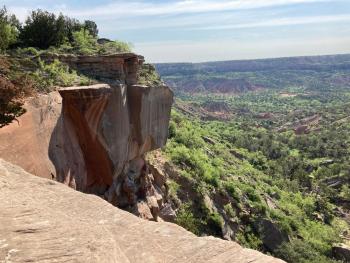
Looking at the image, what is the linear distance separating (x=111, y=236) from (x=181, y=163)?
1052 inches

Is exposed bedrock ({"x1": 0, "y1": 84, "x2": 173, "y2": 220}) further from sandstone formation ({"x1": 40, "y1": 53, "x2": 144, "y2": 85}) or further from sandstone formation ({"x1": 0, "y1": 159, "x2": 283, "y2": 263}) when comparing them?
sandstone formation ({"x1": 0, "y1": 159, "x2": 283, "y2": 263})

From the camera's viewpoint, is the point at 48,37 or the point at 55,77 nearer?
the point at 55,77

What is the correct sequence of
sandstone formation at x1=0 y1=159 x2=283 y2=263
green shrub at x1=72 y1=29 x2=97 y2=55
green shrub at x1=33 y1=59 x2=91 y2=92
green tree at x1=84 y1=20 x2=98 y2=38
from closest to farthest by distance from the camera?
sandstone formation at x1=0 y1=159 x2=283 y2=263 → green shrub at x1=33 y1=59 x2=91 y2=92 → green shrub at x1=72 y1=29 x2=97 y2=55 → green tree at x1=84 y1=20 x2=98 y2=38

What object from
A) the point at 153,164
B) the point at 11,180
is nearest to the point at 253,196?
the point at 153,164

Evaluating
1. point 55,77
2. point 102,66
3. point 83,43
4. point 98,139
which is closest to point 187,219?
point 98,139

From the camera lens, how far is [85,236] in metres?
8.44

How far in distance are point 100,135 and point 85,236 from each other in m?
10.8

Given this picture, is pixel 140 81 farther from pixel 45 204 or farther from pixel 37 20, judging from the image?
pixel 45 204

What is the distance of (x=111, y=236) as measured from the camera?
8.70 meters

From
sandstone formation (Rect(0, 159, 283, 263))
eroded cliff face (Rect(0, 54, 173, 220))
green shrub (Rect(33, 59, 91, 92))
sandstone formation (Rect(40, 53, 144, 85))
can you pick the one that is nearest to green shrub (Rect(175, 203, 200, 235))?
eroded cliff face (Rect(0, 54, 173, 220))

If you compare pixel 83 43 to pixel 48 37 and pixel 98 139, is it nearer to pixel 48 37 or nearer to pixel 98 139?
pixel 48 37

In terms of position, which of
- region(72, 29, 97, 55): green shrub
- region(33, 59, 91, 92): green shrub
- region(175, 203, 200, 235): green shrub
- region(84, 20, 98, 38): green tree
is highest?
region(84, 20, 98, 38): green tree

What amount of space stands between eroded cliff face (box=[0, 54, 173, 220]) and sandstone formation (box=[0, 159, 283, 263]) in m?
4.53

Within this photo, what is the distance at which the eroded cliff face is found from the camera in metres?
15.2
